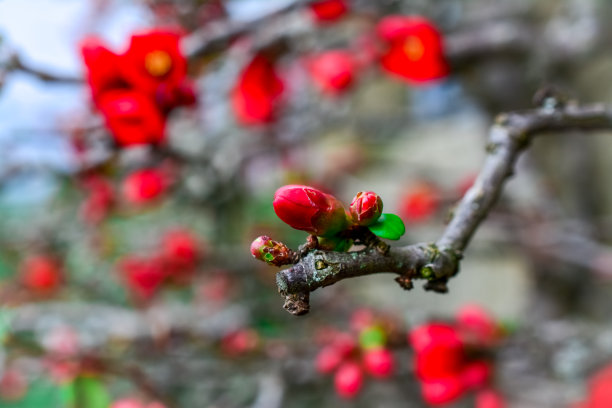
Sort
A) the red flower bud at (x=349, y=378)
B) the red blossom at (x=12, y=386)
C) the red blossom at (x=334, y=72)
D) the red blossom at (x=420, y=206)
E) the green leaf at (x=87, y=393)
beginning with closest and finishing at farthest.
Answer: the red flower bud at (x=349, y=378) → the green leaf at (x=87, y=393) → the red blossom at (x=334, y=72) → the red blossom at (x=12, y=386) → the red blossom at (x=420, y=206)

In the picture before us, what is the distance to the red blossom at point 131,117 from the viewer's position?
0.64 meters

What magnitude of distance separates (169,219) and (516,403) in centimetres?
146

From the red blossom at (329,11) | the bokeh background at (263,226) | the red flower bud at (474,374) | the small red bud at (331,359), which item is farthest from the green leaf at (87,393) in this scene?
the red blossom at (329,11)

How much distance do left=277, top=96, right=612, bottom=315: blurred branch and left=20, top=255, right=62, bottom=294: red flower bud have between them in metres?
1.63

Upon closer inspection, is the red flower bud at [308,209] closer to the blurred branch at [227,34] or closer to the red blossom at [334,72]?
the blurred branch at [227,34]

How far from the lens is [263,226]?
180 centimetres

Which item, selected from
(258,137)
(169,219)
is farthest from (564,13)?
(169,219)

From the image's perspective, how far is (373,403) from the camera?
182 cm

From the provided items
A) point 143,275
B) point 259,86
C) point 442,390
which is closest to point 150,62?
point 259,86

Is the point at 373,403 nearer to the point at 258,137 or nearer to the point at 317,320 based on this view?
the point at 317,320

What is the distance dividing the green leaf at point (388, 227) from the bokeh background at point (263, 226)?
0.23m

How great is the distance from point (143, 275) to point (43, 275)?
1.67 feet

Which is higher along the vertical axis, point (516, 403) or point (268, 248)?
point (516, 403)

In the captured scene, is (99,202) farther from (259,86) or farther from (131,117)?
(131,117)
